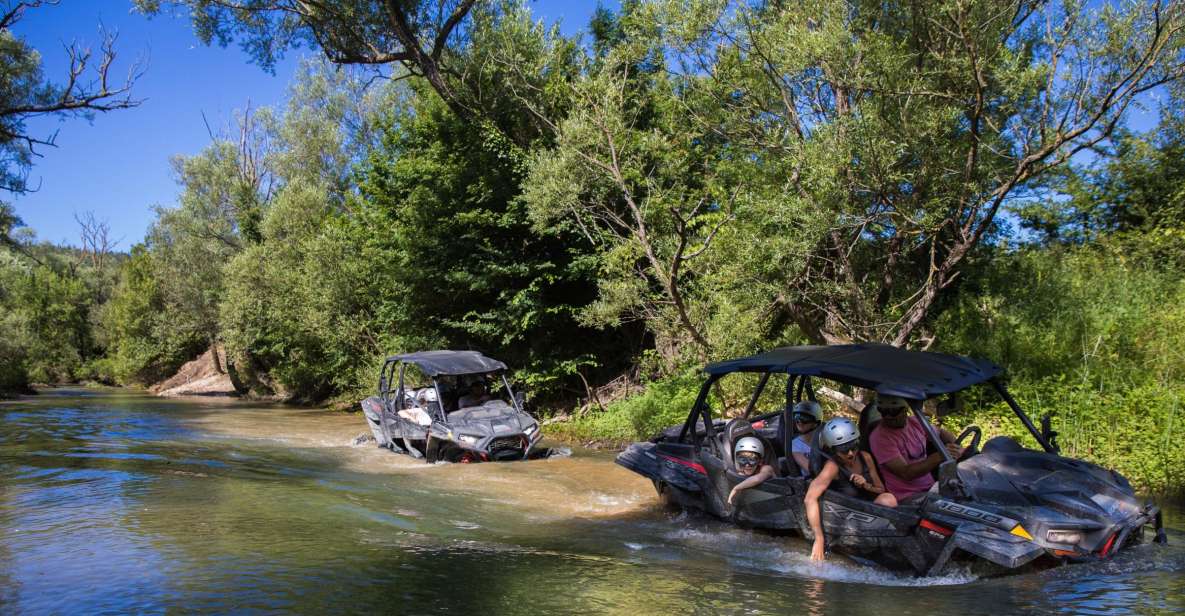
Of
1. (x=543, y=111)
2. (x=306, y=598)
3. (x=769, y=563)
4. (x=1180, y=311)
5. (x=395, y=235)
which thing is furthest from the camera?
(x=395, y=235)

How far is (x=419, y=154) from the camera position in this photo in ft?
76.0

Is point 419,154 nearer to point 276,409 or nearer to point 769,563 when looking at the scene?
point 276,409

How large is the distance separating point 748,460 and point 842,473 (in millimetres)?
1004

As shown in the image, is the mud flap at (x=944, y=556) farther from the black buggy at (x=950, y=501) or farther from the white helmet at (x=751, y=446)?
the white helmet at (x=751, y=446)

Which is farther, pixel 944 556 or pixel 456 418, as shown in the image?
pixel 456 418

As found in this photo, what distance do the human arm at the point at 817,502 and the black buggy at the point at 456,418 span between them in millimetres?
6976

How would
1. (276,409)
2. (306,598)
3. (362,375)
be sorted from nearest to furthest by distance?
(306,598) < (362,375) < (276,409)

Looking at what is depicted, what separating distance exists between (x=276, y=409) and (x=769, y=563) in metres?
26.9

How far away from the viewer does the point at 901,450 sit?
7.01m

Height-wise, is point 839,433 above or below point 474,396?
below

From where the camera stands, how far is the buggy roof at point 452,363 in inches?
546

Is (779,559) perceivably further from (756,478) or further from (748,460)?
(748,460)

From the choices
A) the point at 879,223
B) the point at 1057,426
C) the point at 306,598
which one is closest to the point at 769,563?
the point at 306,598

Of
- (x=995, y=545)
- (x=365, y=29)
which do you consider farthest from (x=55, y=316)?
(x=995, y=545)
